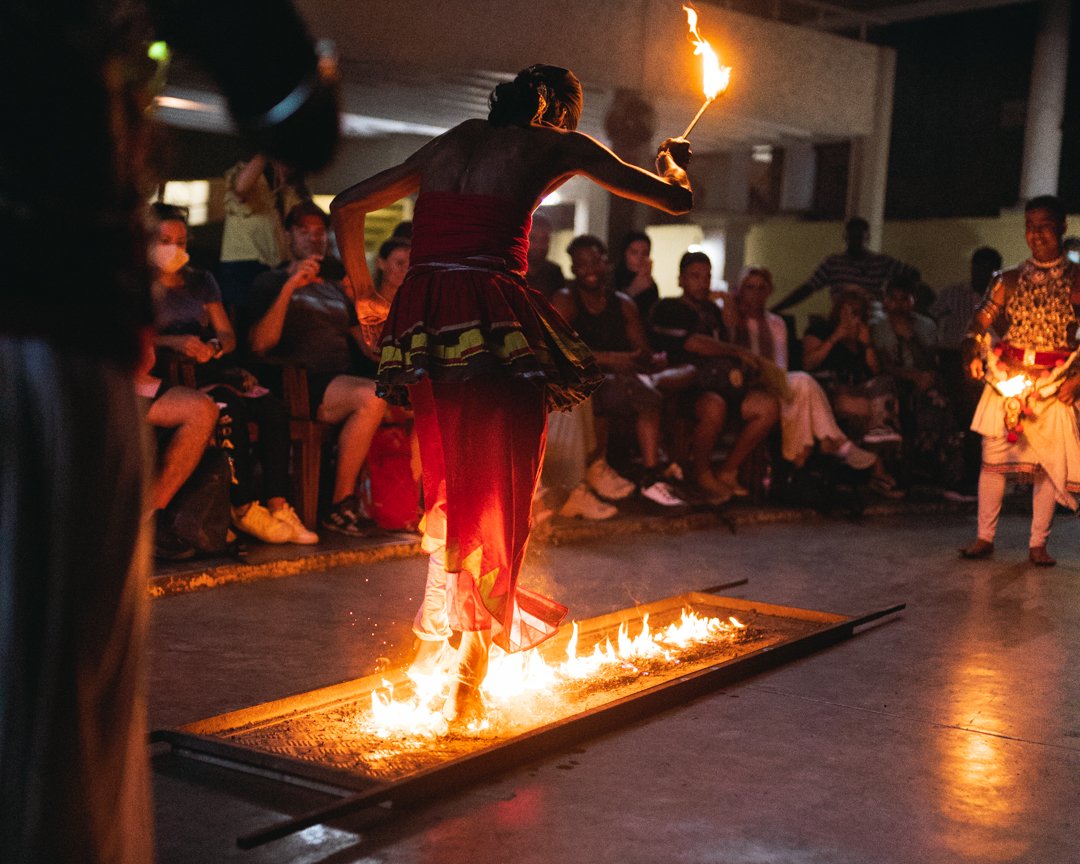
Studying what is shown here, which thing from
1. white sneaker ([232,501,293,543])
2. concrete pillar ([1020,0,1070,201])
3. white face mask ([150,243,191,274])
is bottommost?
white sneaker ([232,501,293,543])

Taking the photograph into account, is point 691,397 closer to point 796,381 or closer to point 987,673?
point 796,381

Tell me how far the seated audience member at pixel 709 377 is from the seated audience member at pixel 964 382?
2021 millimetres

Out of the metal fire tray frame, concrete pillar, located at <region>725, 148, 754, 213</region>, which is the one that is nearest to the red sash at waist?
the metal fire tray frame

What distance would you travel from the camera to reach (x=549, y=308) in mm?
4199

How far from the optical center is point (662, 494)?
903 cm

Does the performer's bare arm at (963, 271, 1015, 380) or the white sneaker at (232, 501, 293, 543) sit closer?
the white sneaker at (232, 501, 293, 543)

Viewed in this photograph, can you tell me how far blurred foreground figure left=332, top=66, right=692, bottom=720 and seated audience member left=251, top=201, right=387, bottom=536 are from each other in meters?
3.20

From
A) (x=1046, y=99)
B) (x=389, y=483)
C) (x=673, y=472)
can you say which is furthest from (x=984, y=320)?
(x=1046, y=99)

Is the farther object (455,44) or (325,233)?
(455,44)

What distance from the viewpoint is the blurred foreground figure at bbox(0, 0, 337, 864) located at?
1740mm

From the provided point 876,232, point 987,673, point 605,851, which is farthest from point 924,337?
point 605,851

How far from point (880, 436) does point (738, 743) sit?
6.81 m

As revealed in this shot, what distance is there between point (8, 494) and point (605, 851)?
1868 millimetres

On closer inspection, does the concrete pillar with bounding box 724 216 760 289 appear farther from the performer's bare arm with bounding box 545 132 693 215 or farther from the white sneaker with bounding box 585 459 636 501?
the performer's bare arm with bounding box 545 132 693 215
